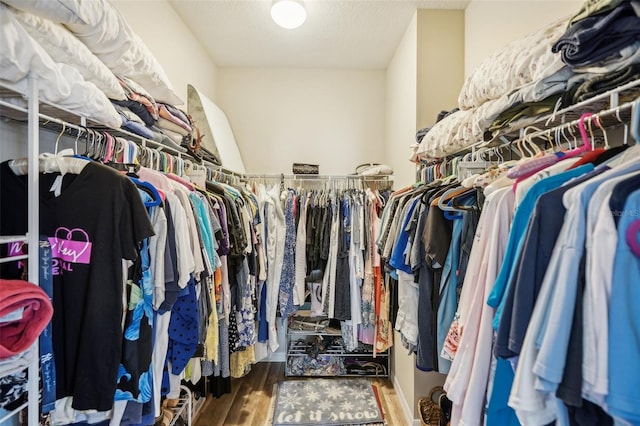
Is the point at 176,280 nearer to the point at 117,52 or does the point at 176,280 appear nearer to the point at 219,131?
the point at 117,52

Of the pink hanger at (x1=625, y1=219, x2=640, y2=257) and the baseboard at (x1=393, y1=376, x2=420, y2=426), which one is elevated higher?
the pink hanger at (x1=625, y1=219, x2=640, y2=257)

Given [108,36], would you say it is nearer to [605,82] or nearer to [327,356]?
[605,82]

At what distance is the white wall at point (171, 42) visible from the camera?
1861 millimetres

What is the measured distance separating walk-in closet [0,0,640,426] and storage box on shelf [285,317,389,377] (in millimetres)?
17

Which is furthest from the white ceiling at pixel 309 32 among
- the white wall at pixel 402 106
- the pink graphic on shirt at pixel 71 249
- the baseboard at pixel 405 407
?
the baseboard at pixel 405 407

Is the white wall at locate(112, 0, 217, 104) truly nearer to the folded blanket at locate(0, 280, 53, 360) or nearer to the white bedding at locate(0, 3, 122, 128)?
the white bedding at locate(0, 3, 122, 128)

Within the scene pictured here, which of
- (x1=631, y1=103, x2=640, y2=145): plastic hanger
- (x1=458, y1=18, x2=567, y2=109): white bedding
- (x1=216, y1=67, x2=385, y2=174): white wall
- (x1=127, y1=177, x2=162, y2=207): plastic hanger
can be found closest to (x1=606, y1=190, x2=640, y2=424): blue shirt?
(x1=631, y1=103, x2=640, y2=145): plastic hanger

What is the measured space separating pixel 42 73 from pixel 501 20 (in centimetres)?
206

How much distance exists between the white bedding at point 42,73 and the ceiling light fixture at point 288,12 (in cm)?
136

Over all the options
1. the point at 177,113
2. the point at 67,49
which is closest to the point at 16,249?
the point at 67,49

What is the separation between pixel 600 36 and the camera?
2.65 ft

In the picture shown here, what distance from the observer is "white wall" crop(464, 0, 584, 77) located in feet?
4.48

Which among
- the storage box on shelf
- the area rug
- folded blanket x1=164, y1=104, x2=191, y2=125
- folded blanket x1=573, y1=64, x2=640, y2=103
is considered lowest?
the area rug

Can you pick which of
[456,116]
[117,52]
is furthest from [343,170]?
[117,52]
